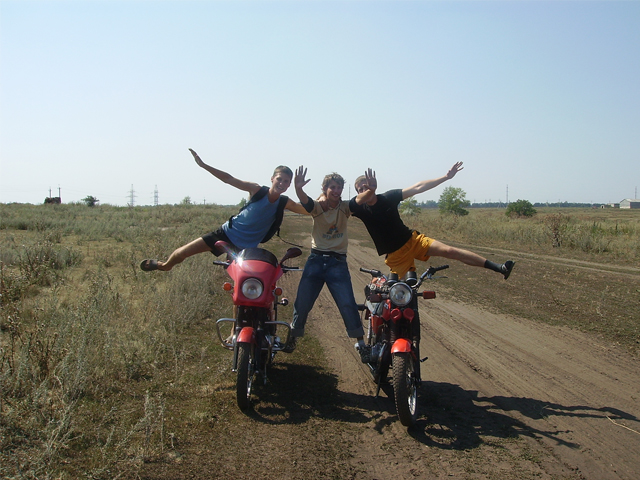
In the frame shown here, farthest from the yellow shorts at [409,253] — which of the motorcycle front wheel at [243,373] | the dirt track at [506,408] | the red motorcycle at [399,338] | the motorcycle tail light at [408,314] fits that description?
the motorcycle front wheel at [243,373]

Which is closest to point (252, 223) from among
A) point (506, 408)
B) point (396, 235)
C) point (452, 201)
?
point (396, 235)

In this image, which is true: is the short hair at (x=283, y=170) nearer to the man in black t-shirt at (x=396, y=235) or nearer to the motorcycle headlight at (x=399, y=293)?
the man in black t-shirt at (x=396, y=235)

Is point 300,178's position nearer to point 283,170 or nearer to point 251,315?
point 283,170

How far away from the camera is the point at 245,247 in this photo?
211 inches

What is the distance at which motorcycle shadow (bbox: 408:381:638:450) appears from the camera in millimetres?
4121

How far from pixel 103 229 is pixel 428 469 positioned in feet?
78.5

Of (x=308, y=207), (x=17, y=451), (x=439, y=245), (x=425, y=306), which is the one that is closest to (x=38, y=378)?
(x=17, y=451)

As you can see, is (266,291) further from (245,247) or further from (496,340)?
(496,340)

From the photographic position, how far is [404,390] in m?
4.11

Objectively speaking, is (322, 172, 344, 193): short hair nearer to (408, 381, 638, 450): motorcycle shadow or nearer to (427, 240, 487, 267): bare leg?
(427, 240, 487, 267): bare leg

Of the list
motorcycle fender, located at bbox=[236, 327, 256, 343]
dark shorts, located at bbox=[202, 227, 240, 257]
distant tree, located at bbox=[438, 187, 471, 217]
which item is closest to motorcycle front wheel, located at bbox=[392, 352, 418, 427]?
motorcycle fender, located at bbox=[236, 327, 256, 343]

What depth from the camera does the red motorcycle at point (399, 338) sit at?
418cm

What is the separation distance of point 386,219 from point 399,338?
56.3 inches

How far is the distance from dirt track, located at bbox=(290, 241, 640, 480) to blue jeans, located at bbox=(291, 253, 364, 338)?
729 millimetres
